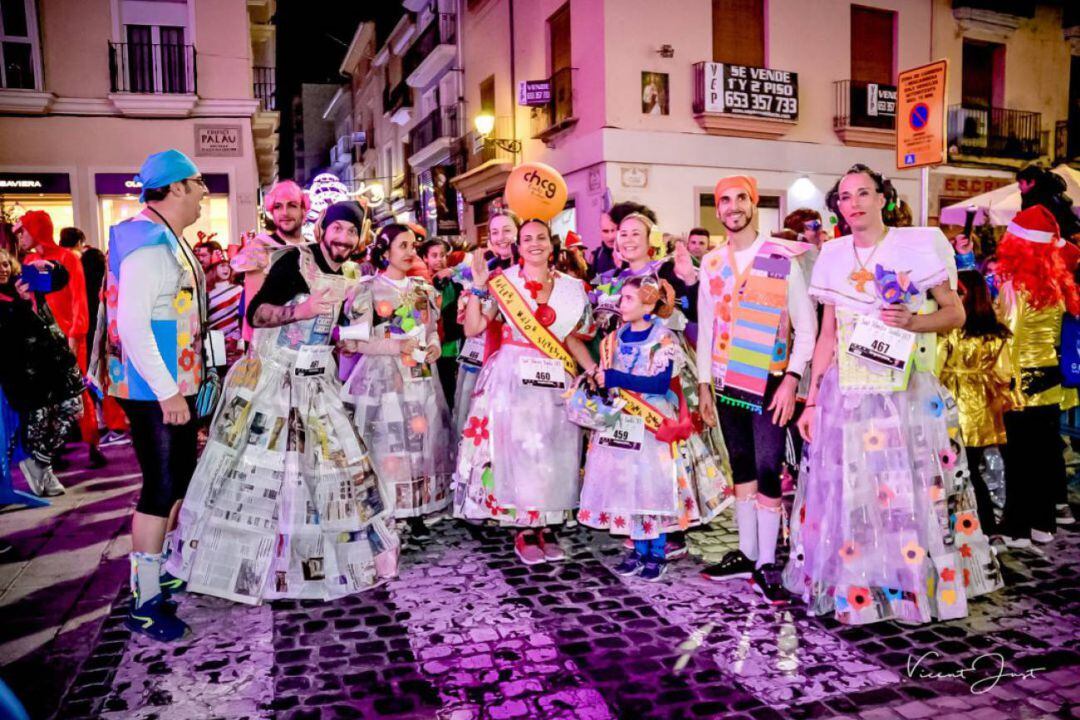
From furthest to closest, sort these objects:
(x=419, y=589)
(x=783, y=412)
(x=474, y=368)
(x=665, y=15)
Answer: (x=665, y=15) < (x=474, y=368) < (x=419, y=589) < (x=783, y=412)

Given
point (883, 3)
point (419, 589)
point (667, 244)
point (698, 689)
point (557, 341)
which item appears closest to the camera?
point (698, 689)

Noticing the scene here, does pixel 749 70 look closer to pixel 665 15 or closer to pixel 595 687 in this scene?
pixel 665 15

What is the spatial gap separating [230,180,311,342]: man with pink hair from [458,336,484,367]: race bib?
66.4 inches

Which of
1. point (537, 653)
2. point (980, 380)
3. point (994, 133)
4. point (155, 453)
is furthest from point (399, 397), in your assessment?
point (994, 133)

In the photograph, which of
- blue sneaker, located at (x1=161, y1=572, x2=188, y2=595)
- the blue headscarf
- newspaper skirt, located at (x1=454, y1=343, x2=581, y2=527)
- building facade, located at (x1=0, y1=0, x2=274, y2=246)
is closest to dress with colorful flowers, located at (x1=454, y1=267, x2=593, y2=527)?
newspaper skirt, located at (x1=454, y1=343, x2=581, y2=527)

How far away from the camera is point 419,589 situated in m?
4.41

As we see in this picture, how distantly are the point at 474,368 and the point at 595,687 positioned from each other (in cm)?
310

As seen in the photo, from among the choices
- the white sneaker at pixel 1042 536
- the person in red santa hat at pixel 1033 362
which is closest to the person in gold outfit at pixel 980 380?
the person in red santa hat at pixel 1033 362

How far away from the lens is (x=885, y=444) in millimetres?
3822

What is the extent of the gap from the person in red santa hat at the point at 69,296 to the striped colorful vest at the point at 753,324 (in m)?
5.57

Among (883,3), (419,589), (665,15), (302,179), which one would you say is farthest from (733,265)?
(302,179)

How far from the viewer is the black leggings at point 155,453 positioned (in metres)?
3.73

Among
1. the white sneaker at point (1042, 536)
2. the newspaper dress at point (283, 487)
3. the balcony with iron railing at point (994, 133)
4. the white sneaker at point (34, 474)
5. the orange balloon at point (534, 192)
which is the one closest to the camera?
the newspaper dress at point (283, 487)

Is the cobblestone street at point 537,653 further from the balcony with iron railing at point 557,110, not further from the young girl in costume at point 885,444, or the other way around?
the balcony with iron railing at point 557,110
